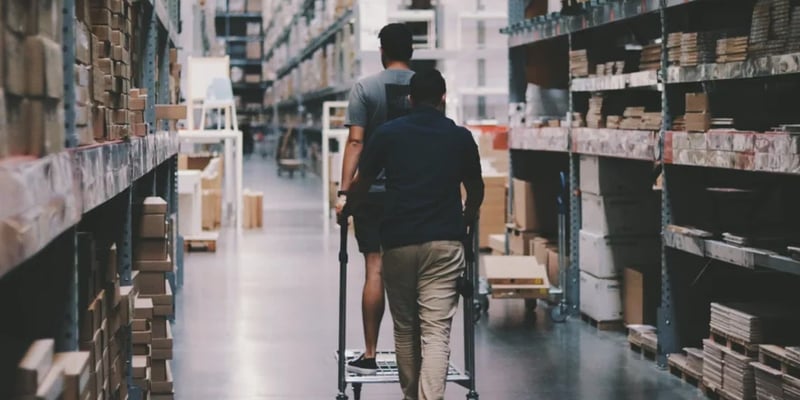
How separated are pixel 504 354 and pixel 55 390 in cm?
495

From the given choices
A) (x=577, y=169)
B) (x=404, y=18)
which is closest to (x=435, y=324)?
(x=577, y=169)

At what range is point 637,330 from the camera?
7.08 meters

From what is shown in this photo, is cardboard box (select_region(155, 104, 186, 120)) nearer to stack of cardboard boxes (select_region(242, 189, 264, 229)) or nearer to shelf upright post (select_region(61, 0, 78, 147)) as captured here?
shelf upright post (select_region(61, 0, 78, 147))

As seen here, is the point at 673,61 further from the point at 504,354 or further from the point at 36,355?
the point at 36,355

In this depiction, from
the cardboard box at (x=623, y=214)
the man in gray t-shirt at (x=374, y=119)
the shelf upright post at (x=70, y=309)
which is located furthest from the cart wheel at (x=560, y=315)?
the shelf upright post at (x=70, y=309)

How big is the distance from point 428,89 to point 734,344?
224 cm

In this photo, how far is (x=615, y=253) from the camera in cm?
778

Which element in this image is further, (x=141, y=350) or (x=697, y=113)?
(x=697, y=113)

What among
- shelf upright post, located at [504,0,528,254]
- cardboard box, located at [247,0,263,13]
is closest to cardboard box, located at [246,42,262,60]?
cardboard box, located at [247,0,263,13]

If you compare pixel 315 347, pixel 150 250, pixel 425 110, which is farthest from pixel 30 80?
pixel 315 347

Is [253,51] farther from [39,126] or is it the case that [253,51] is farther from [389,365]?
[39,126]

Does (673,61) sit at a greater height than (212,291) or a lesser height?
greater

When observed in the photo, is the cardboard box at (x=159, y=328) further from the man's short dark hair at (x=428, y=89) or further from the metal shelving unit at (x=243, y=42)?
the metal shelving unit at (x=243, y=42)

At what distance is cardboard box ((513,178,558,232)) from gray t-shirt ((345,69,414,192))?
3765mm
